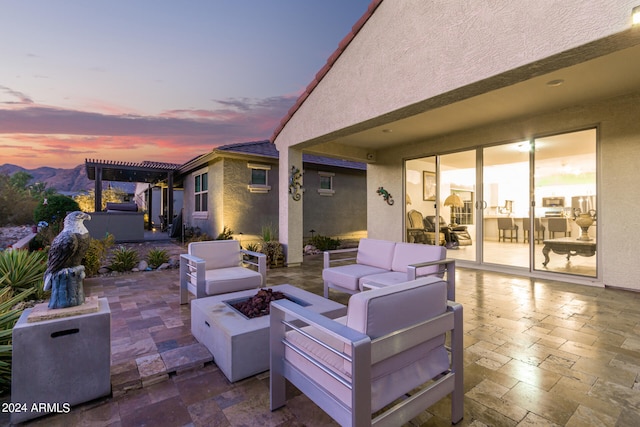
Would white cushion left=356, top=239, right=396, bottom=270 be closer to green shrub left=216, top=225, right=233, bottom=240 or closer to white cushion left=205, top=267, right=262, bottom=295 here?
white cushion left=205, top=267, right=262, bottom=295

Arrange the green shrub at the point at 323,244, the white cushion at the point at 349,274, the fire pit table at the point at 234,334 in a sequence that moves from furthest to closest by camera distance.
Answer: the green shrub at the point at 323,244 → the white cushion at the point at 349,274 → the fire pit table at the point at 234,334

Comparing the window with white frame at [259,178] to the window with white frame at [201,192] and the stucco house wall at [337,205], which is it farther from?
the window with white frame at [201,192]

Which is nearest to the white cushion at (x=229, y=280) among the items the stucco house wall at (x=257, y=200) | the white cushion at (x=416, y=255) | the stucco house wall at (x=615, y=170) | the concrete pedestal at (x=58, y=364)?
the concrete pedestal at (x=58, y=364)

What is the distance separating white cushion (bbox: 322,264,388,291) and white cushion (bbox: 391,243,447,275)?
10.3 inches

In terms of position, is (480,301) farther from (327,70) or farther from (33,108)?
(33,108)

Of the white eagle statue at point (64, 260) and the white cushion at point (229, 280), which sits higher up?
the white eagle statue at point (64, 260)

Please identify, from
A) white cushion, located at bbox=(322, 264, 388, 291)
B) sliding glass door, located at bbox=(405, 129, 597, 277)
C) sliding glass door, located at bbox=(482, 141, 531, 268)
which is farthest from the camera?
sliding glass door, located at bbox=(482, 141, 531, 268)

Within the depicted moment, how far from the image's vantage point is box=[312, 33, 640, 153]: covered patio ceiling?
286 cm

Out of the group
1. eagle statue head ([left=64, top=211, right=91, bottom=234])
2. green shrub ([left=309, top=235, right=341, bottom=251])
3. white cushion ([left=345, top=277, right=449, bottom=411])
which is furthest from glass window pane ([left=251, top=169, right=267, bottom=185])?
white cushion ([left=345, top=277, right=449, bottom=411])

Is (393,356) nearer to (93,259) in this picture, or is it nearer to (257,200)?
(93,259)

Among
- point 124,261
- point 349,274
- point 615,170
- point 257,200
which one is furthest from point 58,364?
point 257,200

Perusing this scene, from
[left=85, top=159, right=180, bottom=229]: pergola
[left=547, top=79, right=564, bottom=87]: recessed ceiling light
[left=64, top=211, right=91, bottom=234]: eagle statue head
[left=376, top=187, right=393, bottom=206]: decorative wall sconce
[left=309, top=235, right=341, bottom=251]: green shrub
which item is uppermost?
[left=547, top=79, right=564, bottom=87]: recessed ceiling light

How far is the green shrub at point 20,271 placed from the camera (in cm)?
380

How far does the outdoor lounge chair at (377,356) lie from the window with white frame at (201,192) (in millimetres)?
9196
